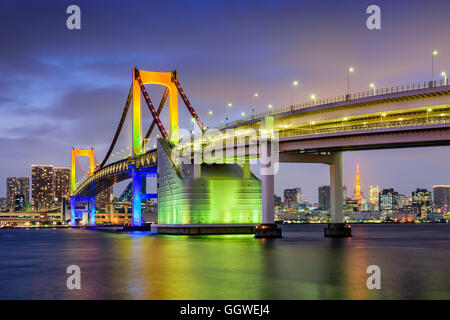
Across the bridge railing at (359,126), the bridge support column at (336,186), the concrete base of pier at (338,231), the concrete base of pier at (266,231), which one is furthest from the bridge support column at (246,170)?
the concrete base of pier at (266,231)

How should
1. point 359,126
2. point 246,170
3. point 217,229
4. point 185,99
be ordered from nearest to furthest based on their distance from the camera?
point 359,126, point 217,229, point 246,170, point 185,99

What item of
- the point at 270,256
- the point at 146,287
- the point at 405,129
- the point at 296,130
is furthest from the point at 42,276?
the point at 296,130

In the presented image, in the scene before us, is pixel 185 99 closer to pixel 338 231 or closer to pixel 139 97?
pixel 139 97

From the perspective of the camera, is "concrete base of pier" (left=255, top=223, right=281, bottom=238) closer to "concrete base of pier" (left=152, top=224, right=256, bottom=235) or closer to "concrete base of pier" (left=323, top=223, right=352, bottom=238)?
"concrete base of pier" (left=323, top=223, right=352, bottom=238)

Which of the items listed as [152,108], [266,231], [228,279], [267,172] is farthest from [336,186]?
[152,108]

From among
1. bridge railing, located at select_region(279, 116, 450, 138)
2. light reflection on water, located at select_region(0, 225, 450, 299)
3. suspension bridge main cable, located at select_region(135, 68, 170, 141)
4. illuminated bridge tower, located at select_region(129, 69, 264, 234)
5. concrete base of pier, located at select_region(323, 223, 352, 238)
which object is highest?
suspension bridge main cable, located at select_region(135, 68, 170, 141)

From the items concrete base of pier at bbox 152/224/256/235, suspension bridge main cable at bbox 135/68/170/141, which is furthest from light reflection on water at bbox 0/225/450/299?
suspension bridge main cable at bbox 135/68/170/141

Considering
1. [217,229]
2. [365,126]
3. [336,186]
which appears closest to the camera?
[365,126]

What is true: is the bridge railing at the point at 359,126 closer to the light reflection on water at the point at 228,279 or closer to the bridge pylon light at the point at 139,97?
the light reflection on water at the point at 228,279
